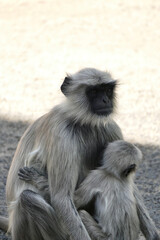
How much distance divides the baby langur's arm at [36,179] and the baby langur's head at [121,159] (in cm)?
57

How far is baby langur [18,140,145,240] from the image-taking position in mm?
6020

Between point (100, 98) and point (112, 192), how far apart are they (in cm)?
88

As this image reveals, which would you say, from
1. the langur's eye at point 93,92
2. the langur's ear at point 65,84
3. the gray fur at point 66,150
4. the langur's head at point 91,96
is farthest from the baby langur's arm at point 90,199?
the langur's ear at point 65,84

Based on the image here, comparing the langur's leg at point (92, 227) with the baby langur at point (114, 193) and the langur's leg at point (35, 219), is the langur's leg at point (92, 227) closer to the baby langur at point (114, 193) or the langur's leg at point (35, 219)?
the baby langur at point (114, 193)

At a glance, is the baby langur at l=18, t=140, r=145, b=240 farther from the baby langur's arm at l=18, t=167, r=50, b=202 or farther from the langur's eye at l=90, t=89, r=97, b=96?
the langur's eye at l=90, t=89, r=97, b=96

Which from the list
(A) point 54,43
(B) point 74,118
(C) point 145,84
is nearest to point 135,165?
(B) point 74,118

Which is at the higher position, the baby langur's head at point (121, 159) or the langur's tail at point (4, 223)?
the baby langur's head at point (121, 159)

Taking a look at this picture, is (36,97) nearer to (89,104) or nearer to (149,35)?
(149,35)

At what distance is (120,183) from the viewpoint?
614 cm

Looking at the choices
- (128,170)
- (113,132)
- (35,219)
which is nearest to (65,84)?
(113,132)

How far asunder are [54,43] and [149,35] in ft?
6.96

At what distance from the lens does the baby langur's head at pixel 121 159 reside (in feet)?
19.9

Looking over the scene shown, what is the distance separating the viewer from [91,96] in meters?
6.27

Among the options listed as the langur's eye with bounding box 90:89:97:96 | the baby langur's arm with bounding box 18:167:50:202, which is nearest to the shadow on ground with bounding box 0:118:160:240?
the baby langur's arm with bounding box 18:167:50:202
